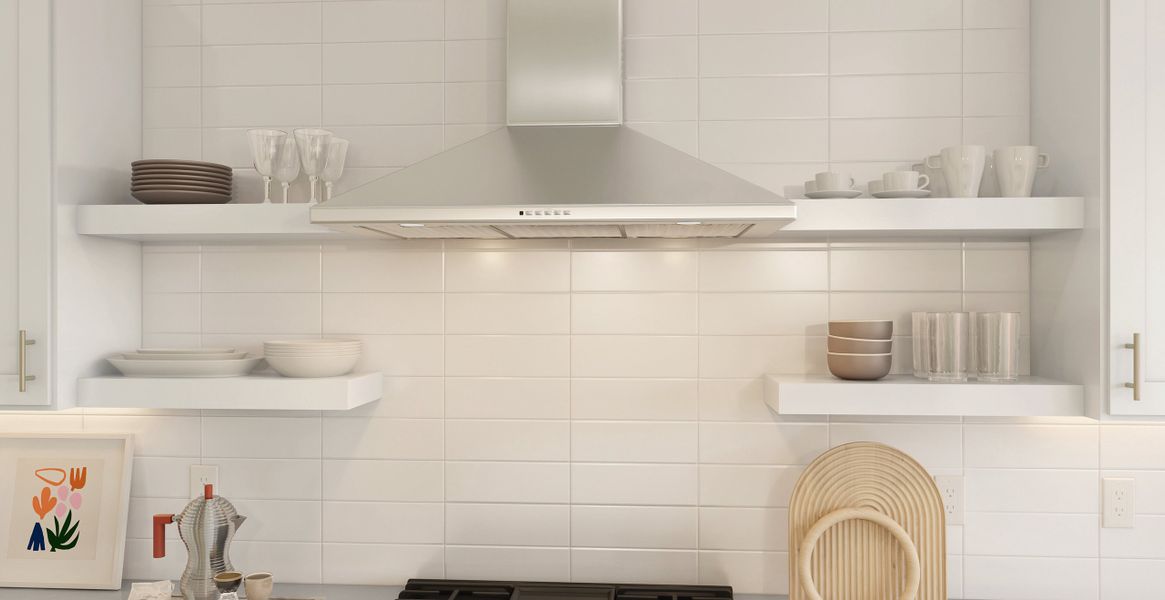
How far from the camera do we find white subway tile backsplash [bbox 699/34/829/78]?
198cm

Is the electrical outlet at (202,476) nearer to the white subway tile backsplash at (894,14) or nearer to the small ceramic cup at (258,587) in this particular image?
the small ceramic cup at (258,587)

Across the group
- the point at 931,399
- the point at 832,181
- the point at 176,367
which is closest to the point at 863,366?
the point at 931,399

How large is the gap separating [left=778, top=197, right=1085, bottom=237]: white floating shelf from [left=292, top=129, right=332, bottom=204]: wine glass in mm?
1070

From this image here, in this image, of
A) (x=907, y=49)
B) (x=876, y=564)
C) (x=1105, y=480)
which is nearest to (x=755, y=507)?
(x=876, y=564)

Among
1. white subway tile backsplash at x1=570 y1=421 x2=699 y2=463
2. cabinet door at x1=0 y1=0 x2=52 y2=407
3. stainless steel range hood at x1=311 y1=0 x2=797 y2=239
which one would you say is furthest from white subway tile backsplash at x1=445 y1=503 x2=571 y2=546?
cabinet door at x1=0 y1=0 x2=52 y2=407

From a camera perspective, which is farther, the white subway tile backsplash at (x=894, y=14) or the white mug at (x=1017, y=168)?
the white subway tile backsplash at (x=894, y=14)

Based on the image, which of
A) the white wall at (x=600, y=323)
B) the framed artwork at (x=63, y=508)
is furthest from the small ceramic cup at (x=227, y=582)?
the framed artwork at (x=63, y=508)

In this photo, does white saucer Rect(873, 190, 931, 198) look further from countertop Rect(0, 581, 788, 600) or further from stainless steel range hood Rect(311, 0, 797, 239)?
countertop Rect(0, 581, 788, 600)

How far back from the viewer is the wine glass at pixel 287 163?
1877 millimetres

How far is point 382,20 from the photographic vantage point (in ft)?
6.74

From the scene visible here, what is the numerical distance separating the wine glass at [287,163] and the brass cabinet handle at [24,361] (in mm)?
611

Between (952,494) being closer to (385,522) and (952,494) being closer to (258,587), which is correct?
(385,522)

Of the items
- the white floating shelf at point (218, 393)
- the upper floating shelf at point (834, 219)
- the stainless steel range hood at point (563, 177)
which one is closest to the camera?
the stainless steel range hood at point (563, 177)

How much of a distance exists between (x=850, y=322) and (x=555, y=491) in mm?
817
